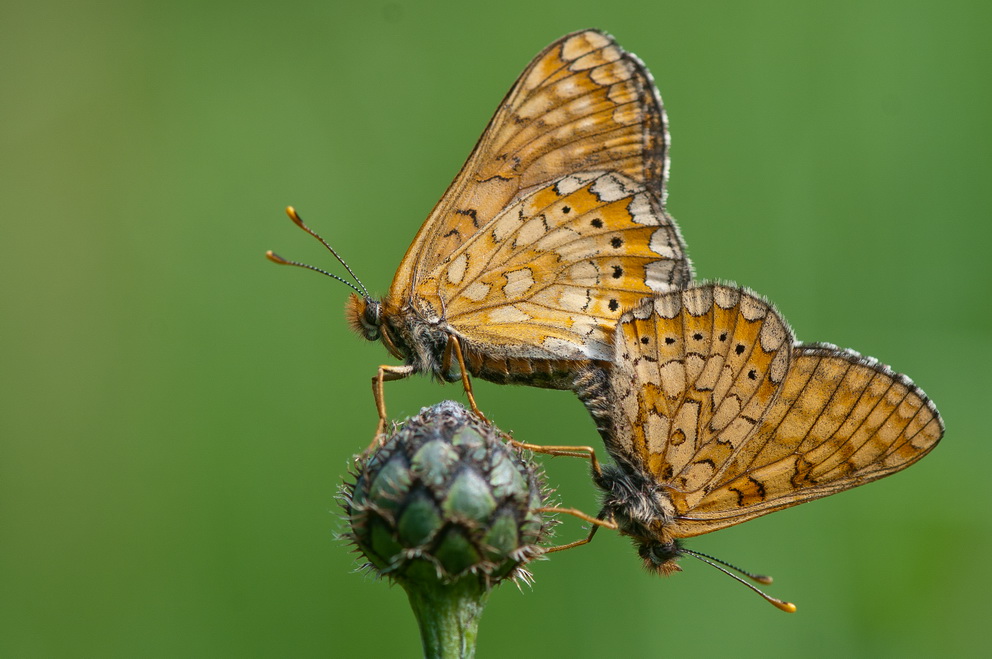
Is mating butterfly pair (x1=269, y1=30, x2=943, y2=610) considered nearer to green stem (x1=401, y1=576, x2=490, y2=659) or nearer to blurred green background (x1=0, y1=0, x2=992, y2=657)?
green stem (x1=401, y1=576, x2=490, y2=659)

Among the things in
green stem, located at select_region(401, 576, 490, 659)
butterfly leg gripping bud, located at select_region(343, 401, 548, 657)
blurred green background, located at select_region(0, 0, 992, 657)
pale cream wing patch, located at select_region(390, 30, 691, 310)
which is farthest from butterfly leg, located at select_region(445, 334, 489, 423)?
blurred green background, located at select_region(0, 0, 992, 657)

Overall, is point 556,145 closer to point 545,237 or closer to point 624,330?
point 545,237

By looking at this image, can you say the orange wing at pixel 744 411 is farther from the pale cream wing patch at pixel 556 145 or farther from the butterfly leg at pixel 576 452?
the pale cream wing patch at pixel 556 145

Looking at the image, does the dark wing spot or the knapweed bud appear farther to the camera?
the dark wing spot

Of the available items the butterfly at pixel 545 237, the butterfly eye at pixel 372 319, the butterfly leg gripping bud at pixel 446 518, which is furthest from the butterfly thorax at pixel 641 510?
the butterfly eye at pixel 372 319

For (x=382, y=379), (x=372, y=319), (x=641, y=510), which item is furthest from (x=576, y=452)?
(x=372, y=319)

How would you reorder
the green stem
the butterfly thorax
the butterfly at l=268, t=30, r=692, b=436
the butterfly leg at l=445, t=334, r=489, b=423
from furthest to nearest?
the butterfly at l=268, t=30, r=692, b=436 < the butterfly leg at l=445, t=334, r=489, b=423 < the butterfly thorax < the green stem
